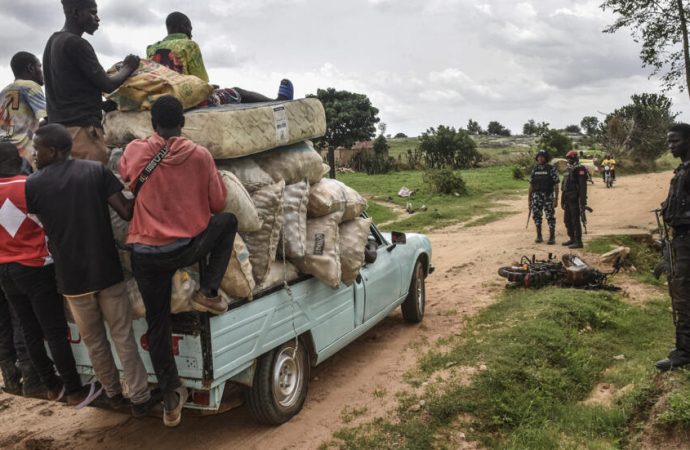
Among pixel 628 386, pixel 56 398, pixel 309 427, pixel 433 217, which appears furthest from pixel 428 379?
pixel 433 217

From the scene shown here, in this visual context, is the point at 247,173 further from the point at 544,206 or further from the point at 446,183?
the point at 446,183

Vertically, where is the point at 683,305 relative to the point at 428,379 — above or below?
above

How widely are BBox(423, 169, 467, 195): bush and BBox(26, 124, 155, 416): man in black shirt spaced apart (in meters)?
18.8

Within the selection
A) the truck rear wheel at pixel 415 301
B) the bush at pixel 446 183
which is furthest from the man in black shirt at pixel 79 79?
the bush at pixel 446 183

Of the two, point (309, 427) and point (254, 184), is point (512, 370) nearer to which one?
point (309, 427)

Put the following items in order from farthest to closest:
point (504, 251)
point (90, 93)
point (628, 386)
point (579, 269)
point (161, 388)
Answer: point (504, 251)
point (579, 269)
point (628, 386)
point (90, 93)
point (161, 388)

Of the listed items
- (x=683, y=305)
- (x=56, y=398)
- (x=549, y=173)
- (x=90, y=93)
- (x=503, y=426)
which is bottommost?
(x=503, y=426)

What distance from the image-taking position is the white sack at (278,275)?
13.2 ft

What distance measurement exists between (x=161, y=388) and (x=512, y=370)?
118 inches

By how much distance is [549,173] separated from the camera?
11.4 meters

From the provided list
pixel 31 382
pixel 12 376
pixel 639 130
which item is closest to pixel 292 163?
pixel 31 382

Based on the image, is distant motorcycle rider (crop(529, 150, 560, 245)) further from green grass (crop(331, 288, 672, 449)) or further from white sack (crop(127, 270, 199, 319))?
white sack (crop(127, 270, 199, 319))

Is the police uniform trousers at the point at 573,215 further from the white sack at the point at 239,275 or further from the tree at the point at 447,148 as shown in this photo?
the tree at the point at 447,148

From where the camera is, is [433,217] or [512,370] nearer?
[512,370]
